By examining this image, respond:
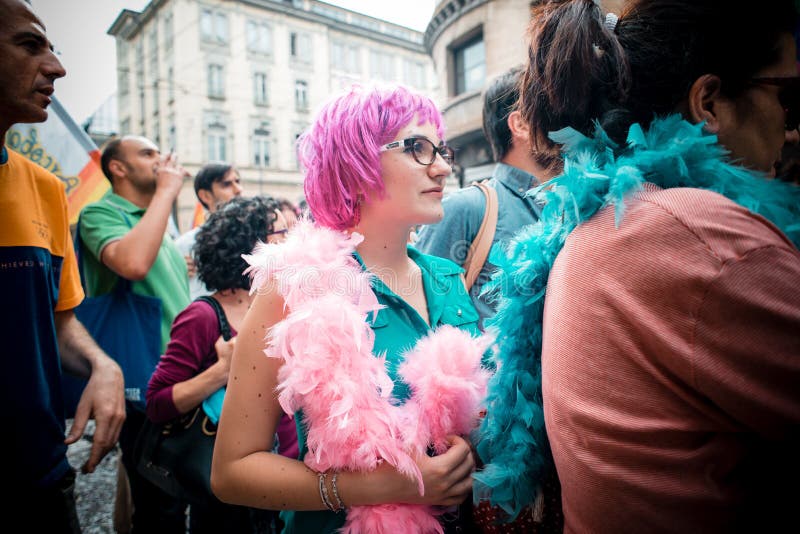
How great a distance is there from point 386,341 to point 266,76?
98.2 feet

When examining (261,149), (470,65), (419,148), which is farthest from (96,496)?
(261,149)

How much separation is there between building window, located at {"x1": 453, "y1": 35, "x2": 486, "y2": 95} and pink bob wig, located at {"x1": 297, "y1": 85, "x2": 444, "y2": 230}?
13.0 m

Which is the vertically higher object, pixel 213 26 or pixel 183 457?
pixel 213 26

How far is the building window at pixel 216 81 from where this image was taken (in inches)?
1012

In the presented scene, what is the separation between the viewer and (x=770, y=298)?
27.2 inches

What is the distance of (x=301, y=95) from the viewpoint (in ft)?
94.2

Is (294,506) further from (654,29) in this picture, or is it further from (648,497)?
(654,29)

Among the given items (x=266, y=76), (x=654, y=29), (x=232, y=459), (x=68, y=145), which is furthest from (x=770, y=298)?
(x=266, y=76)

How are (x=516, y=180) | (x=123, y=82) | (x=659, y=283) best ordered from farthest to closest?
(x=123, y=82)
(x=516, y=180)
(x=659, y=283)

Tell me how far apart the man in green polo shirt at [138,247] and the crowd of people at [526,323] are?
0.48m

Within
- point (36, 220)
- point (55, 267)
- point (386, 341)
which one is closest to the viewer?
point (386, 341)

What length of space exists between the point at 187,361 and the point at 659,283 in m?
1.97

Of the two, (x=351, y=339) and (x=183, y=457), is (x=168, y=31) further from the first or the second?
(x=351, y=339)

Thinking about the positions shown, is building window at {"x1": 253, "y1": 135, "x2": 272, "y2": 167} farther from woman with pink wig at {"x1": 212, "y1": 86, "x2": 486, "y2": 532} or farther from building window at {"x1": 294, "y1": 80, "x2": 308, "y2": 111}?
woman with pink wig at {"x1": 212, "y1": 86, "x2": 486, "y2": 532}
